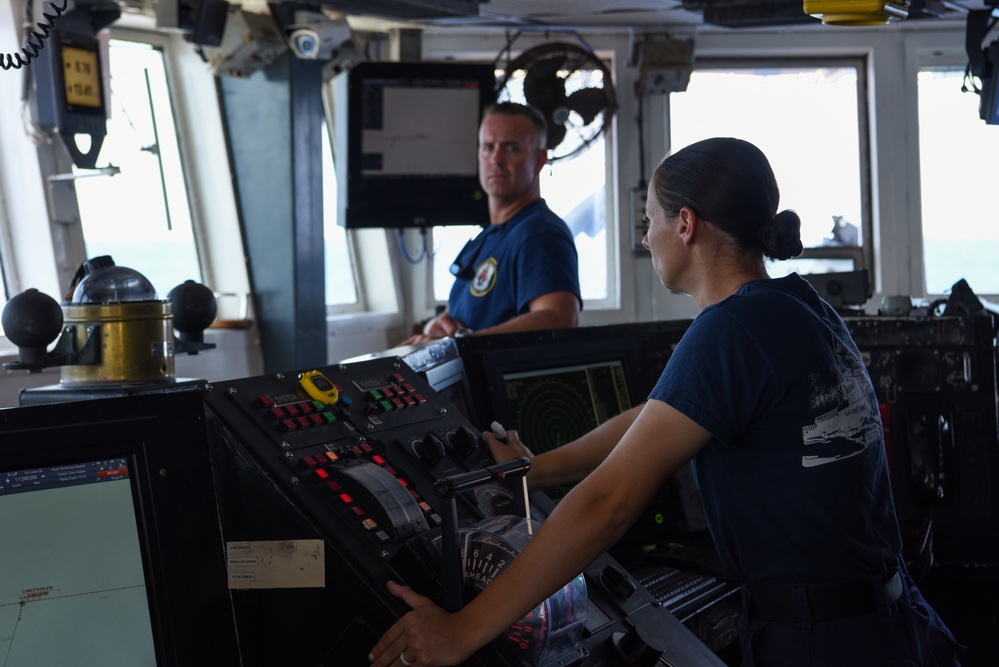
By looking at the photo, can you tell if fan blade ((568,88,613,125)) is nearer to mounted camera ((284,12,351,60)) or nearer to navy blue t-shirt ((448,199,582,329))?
mounted camera ((284,12,351,60))

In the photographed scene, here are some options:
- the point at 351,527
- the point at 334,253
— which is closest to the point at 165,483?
the point at 351,527

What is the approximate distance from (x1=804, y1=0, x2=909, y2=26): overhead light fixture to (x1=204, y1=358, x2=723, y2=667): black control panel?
0.90 meters

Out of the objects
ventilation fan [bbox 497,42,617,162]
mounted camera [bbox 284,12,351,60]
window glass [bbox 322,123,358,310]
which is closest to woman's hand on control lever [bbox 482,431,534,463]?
mounted camera [bbox 284,12,351,60]

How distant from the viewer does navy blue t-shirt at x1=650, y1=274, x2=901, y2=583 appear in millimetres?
1322

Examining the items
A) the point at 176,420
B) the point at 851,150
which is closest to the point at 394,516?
the point at 176,420

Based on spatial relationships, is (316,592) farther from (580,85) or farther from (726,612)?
(580,85)

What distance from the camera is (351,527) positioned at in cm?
118

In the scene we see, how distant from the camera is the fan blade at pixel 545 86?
15.6 ft

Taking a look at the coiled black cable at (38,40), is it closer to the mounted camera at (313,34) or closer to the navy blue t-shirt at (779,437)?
the navy blue t-shirt at (779,437)

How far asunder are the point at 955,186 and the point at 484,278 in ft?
12.7

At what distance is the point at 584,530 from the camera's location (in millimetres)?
1235

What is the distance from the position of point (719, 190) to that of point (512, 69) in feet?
11.4

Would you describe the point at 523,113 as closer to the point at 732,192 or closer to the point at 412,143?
the point at 732,192

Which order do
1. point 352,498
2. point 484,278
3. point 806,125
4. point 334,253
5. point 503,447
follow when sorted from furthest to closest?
point 806,125, point 334,253, point 484,278, point 503,447, point 352,498
